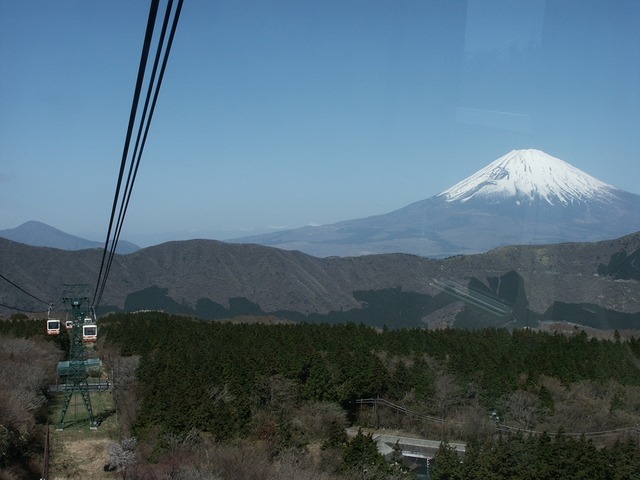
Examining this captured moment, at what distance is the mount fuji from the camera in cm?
12194

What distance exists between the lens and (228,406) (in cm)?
2228

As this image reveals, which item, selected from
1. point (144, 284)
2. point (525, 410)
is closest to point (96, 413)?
point (525, 410)

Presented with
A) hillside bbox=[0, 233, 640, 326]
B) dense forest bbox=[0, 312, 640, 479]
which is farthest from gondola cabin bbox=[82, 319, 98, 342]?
hillside bbox=[0, 233, 640, 326]

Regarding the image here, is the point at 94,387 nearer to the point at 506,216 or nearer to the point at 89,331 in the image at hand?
the point at 89,331

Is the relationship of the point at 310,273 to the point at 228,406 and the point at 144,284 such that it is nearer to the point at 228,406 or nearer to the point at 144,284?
the point at 144,284

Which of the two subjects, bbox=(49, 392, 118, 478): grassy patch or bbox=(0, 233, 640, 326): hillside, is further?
bbox=(0, 233, 640, 326): hillside

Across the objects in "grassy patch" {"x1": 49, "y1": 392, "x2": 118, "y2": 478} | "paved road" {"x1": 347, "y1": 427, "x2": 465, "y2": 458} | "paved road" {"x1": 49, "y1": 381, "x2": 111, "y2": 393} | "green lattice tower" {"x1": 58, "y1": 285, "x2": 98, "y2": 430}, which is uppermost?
"green lattice tower" {"x1": 58, "y1": 285, "x2": 98, "y2": 430}

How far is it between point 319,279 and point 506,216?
69362 millimetres

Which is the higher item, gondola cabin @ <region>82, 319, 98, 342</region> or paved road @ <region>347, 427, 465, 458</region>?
gondola cabin @ <region>82, 319, 98, 342</region>

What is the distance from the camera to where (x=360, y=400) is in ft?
94.2

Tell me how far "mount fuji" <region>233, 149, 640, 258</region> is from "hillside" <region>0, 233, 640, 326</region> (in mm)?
42375

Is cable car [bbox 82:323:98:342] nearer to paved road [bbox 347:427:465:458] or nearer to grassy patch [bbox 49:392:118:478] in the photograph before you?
grassy patch [bbox 49:392:118:478]

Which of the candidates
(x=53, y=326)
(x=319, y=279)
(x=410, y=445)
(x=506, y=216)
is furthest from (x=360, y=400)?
(x=506, y=216)

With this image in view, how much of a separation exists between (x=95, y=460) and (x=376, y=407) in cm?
1159
